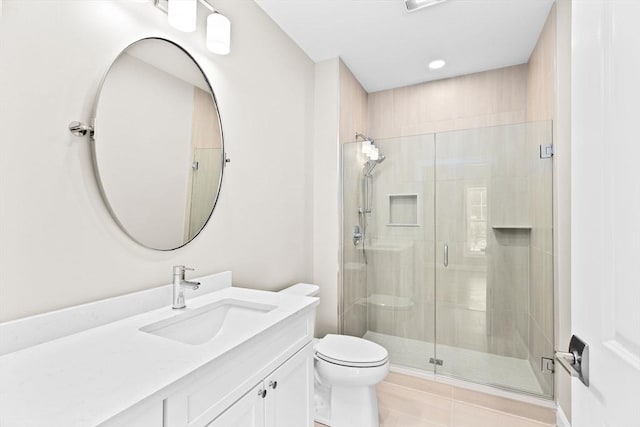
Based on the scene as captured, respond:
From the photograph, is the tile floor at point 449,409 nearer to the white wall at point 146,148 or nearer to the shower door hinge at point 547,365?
the shower door hinge at point 547,365

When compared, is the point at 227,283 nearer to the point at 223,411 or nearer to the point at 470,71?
the point at 223,411

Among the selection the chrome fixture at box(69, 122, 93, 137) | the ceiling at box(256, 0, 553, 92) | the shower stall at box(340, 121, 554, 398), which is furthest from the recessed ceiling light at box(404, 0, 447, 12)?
the chrome fixture at box(69, 122, 93, 137)

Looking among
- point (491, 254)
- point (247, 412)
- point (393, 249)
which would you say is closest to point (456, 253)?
point (491, 254)

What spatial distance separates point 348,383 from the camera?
1635 millimetres

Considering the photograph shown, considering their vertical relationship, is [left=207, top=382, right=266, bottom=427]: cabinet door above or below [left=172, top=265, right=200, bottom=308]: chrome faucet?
below

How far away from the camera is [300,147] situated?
2.33 meters

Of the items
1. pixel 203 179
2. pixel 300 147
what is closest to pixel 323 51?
pixel 300 147

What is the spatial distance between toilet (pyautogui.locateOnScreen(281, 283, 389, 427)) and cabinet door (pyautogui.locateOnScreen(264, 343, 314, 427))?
0.37 m

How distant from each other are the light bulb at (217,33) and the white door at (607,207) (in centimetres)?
133

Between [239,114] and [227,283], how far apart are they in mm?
932

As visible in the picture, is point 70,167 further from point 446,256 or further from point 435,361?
point 435,361

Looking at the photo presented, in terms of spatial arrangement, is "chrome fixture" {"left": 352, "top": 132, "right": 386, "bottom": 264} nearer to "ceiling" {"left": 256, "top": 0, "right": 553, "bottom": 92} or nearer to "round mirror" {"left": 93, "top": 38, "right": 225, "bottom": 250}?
"ceiling" {"left": 256, "top": 0, "right": 553, "bottom": 92}

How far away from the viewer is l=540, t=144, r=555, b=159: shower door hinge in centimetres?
196

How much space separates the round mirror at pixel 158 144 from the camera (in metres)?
1.09
